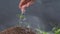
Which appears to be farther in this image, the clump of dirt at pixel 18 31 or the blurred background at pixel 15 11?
the blurred background at pixel 15 11

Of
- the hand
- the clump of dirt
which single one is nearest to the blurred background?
the hand

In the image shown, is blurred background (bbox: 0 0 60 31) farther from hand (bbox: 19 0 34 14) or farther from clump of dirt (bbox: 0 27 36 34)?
clump of dirt (bbox: 0 27 36 34)

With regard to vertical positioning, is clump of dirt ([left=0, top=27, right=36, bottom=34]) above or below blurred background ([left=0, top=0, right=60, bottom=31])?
below

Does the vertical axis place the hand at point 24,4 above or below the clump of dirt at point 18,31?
above

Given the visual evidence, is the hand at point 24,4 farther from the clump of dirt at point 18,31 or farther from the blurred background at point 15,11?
the clump of dirt at point 18,31

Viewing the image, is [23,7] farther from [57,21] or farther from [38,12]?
[57,21]

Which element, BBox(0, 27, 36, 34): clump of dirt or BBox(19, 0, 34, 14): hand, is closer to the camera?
BBox(0, 27, 36, 34): clump of dirt

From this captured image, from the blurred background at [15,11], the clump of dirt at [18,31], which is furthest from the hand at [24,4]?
the clump of dirt at [18,31]

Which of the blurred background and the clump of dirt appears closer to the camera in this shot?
the clump of dirt

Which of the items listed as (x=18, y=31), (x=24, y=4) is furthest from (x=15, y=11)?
(x=18, y=31)
